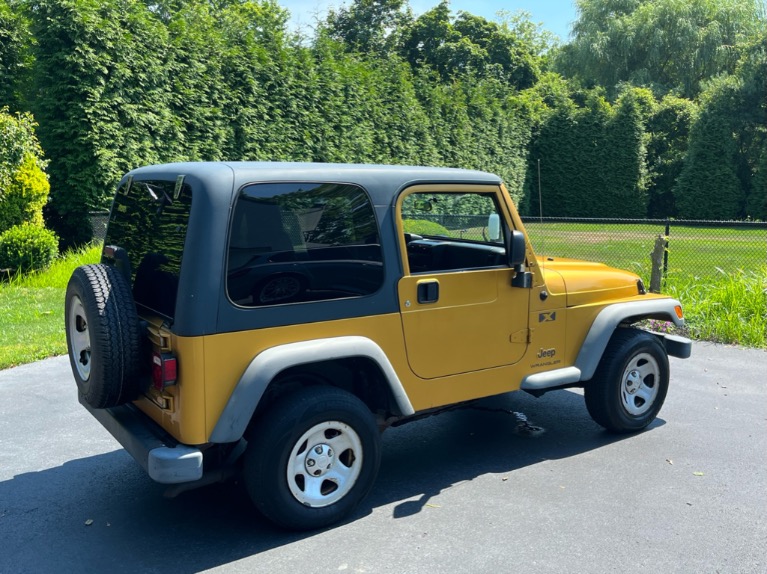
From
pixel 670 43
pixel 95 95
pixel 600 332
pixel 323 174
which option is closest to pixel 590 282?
pixel 600 332

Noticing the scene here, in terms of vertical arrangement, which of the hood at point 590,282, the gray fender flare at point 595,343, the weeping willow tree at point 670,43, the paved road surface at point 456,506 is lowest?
the paved road surface at point 456,506

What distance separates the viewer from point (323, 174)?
12.0ft

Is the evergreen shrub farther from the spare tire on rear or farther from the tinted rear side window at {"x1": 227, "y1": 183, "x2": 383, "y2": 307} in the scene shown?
the tinted rear side window at {"x1": 227, "y1": 183, "x2": 383, "y2": 307}

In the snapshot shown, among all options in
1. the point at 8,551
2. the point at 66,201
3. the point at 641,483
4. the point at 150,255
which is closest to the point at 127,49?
the point at 66,201

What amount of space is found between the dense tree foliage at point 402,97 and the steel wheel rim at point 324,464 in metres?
8.71

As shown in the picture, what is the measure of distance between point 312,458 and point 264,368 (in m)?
0.59

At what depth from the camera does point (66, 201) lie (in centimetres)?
1138

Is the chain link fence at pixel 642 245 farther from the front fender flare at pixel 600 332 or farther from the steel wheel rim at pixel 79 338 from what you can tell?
the steel wheel rim at pixel 79 338

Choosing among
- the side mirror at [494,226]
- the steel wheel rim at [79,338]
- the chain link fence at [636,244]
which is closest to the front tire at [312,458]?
the steel wheel rim at [79,338]

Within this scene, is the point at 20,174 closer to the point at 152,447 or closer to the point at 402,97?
the point at 152,447

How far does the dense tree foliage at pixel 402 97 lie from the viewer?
1095 cm

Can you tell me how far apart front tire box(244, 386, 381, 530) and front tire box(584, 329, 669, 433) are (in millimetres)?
1871

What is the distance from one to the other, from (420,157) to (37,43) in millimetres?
9777

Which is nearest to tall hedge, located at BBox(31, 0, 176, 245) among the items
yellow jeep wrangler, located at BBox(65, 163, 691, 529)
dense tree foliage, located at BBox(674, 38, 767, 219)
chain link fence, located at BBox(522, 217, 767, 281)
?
chain link fence, located at BBox(522, 217, 767, 281)
